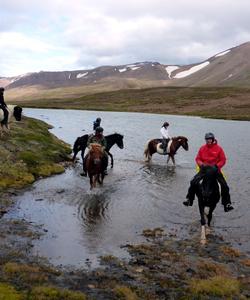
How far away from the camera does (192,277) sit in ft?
42.4

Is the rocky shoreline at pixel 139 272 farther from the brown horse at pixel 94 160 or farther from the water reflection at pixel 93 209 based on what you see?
the brown horse at pixel 94 160

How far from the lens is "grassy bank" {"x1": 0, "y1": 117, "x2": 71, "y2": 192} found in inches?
1019

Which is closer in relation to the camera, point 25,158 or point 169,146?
point 25,158

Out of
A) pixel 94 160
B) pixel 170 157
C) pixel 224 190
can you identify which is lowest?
pixel 170 157

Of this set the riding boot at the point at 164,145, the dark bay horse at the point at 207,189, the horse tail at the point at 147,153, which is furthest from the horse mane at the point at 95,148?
the horse tail at the point at 147,153

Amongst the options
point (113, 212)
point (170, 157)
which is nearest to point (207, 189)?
point (113, 212)

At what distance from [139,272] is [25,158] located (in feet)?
60.3

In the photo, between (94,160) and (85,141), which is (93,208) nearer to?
(94,160)

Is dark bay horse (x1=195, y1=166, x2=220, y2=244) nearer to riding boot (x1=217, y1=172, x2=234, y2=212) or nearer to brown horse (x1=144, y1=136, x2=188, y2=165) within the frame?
riding boot (x1=217, y1=172, x2=234, y2=212)

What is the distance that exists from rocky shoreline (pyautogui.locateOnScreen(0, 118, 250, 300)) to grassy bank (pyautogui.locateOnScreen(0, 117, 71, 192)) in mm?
7829

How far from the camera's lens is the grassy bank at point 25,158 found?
25.9 m

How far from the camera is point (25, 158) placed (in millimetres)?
30047

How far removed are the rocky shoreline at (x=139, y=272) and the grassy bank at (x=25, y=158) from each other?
7.83 m

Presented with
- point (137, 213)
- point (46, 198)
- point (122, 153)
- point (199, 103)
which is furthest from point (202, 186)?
point (199, 103)
